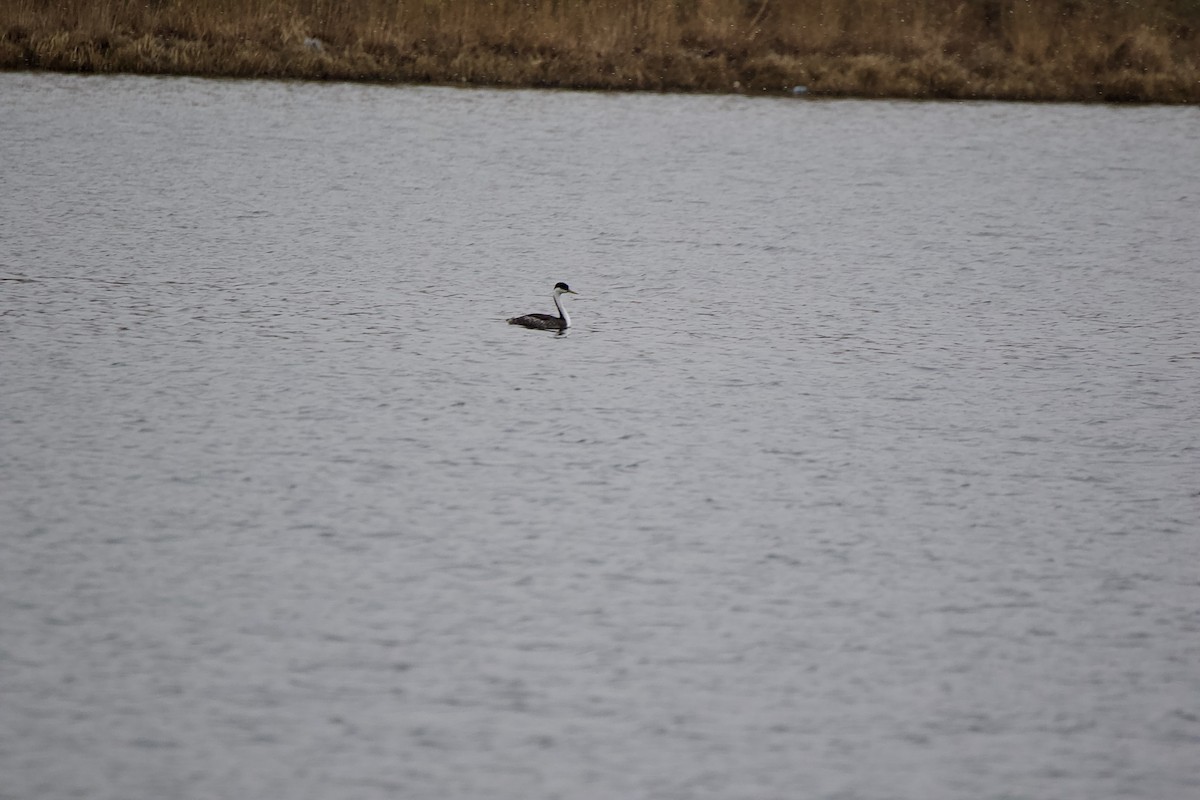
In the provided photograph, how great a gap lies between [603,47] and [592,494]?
15439mm

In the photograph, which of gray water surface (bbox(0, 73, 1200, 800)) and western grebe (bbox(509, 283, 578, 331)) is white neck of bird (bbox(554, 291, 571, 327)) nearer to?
western grebe (bbox(509, 283, 578, 331))

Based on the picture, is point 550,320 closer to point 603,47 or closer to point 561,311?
point 561,311

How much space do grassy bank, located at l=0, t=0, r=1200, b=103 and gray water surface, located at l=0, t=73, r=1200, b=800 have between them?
245 inches

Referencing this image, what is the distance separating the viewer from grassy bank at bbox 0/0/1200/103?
71.0ft

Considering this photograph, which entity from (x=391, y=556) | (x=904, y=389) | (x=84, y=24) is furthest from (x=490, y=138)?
(x=391, y=556)

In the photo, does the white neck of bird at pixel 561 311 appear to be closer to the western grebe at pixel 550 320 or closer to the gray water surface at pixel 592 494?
the western grebe at pixel 550 320

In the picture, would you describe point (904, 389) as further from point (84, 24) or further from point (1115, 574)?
point (84, 24)

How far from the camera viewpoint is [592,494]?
24.7ft

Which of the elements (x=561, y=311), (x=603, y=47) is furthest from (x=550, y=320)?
(x=603, y=47)

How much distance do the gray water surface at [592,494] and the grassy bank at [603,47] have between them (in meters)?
6.23

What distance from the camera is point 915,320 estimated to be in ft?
36.8

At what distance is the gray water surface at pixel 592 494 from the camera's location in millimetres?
5090

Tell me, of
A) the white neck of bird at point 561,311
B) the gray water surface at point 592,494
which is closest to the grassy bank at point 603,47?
the gray water surface at point 592,494

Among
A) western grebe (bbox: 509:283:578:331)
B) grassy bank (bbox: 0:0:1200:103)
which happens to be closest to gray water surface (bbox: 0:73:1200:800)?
western grebe (bbox: 509:283:578:331)
